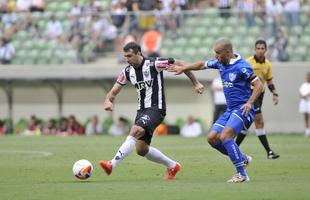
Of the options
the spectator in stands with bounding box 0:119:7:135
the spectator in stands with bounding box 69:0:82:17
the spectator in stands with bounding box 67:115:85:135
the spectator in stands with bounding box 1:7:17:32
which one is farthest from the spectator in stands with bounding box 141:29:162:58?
the spectator in stands with bounding box 0:119:7:135

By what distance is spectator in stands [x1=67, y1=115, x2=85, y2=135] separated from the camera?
31514 mm

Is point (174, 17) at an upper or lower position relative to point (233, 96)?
lower

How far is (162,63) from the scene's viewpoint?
13820 mm

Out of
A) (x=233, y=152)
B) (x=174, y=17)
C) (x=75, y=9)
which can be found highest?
(x=233, y=152)

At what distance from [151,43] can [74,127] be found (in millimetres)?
4238

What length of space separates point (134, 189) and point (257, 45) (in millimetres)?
6640

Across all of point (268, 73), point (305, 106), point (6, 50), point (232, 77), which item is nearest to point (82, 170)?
point (232, 77)

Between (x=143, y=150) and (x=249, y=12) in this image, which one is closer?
(x=143, y=150)

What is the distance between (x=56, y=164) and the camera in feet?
56.4

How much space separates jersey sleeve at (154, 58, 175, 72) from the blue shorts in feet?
3.99

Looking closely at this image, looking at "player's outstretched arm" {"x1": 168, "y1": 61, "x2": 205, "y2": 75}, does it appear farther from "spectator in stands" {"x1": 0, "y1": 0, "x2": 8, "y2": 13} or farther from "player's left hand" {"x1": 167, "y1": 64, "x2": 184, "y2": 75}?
"spectator in stands" {"x1": 0, "y1": 0, "x2": 8, "y2": 13}

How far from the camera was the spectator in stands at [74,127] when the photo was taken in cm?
3151

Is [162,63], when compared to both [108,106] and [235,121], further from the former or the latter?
[235,121]

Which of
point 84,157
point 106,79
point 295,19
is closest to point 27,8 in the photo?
point 106,79
